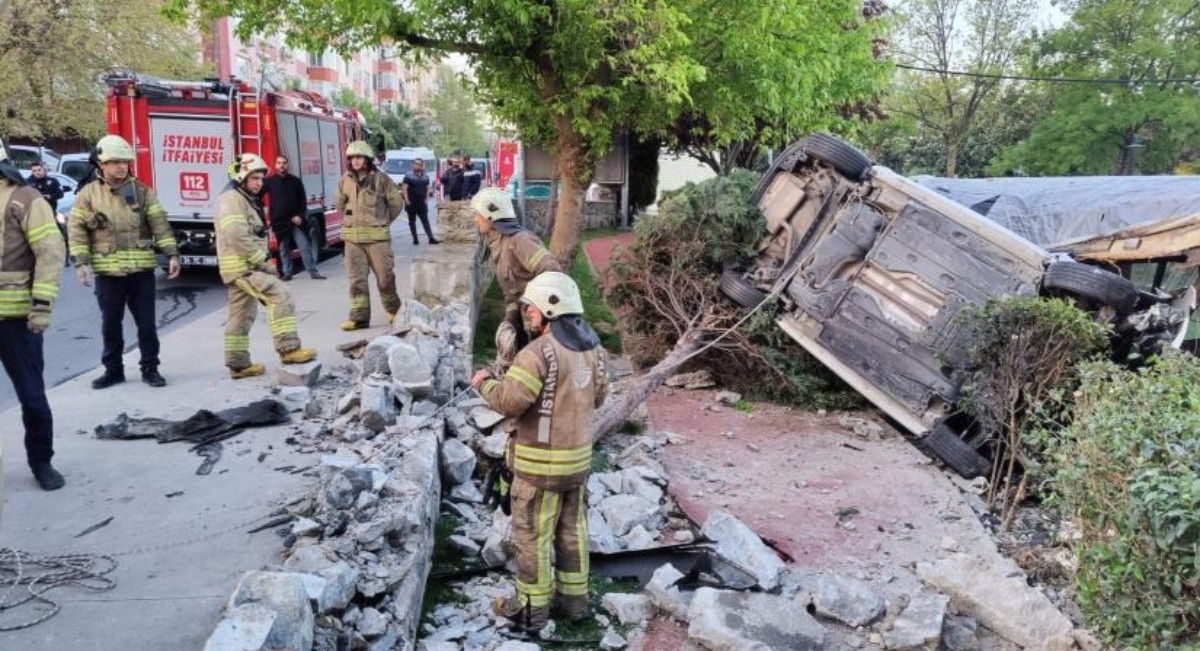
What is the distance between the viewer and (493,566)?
4.72m

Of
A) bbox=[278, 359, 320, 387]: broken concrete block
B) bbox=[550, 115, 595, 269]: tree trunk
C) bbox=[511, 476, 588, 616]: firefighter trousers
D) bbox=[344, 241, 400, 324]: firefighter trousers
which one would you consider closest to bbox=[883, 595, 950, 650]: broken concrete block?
bbox=[511, 476, 588, 616]: firefighter trousers

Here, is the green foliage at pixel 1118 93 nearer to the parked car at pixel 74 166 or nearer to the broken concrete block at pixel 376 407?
the broken concrete block at pixel 376 407

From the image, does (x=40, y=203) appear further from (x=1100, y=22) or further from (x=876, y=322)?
(x=1100, y=22)

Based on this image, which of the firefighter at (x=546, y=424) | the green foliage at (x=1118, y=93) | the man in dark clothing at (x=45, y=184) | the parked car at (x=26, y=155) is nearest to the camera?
the firefighter at (x=546, y=424)

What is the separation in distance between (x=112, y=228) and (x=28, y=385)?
76.0 inches

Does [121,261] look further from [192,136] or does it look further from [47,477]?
[192,136]

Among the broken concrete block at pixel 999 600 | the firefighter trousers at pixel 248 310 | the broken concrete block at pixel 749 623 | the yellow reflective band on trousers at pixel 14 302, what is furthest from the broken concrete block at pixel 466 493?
the broken concrete block at pixel 999 600

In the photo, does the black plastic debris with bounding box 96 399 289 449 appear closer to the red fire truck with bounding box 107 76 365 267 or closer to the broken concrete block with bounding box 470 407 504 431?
the broken concrete block with bounding box 470 407 504 431

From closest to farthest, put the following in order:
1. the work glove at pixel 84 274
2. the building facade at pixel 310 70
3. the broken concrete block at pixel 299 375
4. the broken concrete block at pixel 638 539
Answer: the broken concrete block at pixel 638 539
the work glove at pixel 84 274
the broken concrete block at pixel 299 375
the building facade at pixel 310 70

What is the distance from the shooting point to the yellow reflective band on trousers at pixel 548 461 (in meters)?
4.05

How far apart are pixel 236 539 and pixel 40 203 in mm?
2161

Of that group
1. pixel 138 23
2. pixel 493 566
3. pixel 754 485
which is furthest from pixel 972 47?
pixel 493 566

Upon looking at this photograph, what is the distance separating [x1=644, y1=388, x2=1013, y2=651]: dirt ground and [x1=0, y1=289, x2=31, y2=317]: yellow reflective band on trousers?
12.0 ft

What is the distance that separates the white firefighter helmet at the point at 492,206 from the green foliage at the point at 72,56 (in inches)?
664
